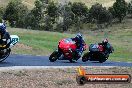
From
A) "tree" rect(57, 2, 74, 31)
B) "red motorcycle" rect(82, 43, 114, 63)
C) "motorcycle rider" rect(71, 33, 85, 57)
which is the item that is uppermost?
"motorcycle rider" rect(71, 33, 85, 57)

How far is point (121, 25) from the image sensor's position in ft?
293

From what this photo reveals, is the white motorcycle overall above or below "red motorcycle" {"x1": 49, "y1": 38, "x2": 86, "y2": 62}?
above

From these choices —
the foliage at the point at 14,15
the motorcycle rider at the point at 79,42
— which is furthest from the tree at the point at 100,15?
the motorcycle rider at the point at 79,42

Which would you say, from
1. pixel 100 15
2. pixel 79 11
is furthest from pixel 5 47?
pixel 79 11

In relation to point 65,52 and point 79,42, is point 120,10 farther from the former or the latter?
point 65,52

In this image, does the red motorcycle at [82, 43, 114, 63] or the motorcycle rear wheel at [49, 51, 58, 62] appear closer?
the motorcycle rear wheel at [49, 51, 58, 62]

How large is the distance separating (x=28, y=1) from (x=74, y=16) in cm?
6580

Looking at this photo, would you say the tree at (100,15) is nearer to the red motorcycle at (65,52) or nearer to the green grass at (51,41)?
the green grass at (51,41)

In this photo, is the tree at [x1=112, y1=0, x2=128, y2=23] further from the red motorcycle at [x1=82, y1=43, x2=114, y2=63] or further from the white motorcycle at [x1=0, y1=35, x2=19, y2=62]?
the white motorcycle at [x1=0, y1=35, x2=19, y2=62]

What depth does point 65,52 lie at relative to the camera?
2338 cm

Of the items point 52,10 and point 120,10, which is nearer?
point 52,10

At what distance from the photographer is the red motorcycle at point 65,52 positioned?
23239 millimetres

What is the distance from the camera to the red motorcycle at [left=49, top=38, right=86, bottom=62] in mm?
23239

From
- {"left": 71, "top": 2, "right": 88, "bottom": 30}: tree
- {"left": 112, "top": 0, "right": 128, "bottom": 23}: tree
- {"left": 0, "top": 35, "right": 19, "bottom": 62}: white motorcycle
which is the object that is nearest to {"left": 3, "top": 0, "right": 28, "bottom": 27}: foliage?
{"left": 71, "top": 2, "right": 88, "bottom": 30}: tree
